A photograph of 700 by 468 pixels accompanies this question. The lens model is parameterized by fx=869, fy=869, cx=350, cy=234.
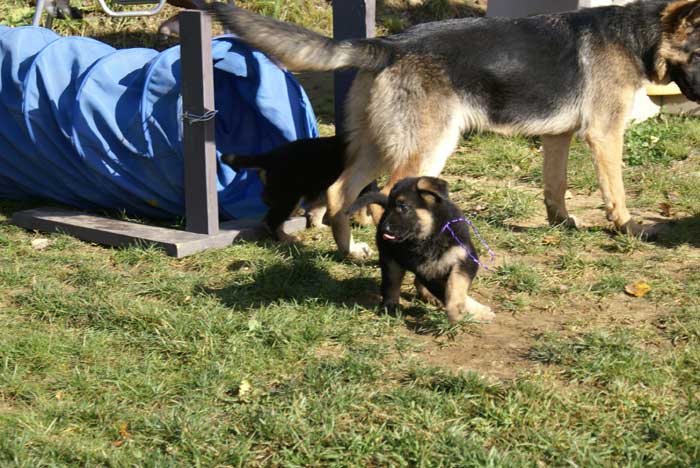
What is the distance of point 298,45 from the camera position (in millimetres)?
5387

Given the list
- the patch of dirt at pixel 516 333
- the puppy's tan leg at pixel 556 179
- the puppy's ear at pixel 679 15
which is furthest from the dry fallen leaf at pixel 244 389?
the puppy's ear at pixel 679 15

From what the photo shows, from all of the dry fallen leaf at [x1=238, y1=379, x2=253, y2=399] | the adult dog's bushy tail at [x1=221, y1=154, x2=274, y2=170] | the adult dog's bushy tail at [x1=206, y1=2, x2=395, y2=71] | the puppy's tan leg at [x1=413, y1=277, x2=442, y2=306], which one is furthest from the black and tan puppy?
the adult dog's bushy tail at [x1=221, y1=154, x2=274, y2=170]

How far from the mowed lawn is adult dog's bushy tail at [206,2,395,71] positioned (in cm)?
130

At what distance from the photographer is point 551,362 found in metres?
4.17

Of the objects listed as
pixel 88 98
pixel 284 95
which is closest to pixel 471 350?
pixel 284 95

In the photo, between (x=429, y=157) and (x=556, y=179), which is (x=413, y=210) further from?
(x=556, y=179)

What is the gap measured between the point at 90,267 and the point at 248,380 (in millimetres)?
2118

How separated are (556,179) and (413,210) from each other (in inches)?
95.4

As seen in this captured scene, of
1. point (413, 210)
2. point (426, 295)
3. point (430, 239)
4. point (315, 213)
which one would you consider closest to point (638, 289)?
point (426, 295)

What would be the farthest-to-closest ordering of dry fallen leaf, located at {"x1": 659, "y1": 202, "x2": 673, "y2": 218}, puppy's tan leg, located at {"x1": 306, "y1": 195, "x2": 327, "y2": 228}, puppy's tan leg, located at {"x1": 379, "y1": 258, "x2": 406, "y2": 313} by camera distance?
dry fallen leaf, located at {"x1": 659, "y1": 202, "x2": 673, "y2": 218}
puppy's tan leg, located at {"x1": 306, "y1": 195, "x2": 327, "y2": 228}
puppy's tan leg, located at {"x1": 379, "y1": 258, "x2": 406, "y2": 313}

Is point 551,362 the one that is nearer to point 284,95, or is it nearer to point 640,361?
point 640,361

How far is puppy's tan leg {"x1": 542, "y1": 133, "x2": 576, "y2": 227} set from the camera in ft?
21.7

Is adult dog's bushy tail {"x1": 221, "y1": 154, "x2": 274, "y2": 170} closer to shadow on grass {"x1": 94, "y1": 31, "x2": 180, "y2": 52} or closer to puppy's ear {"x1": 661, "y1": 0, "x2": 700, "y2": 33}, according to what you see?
puppy's ear {"x1": 661, "y1": 0, "x2": 700, "y2": 33}

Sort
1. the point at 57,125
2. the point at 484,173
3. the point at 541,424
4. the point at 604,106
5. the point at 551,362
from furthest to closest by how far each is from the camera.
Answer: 1. the point at 484,173
2. the point at 57,125
3. the point at 604,106
4. the point at 551,362
5. the point at 541,424
